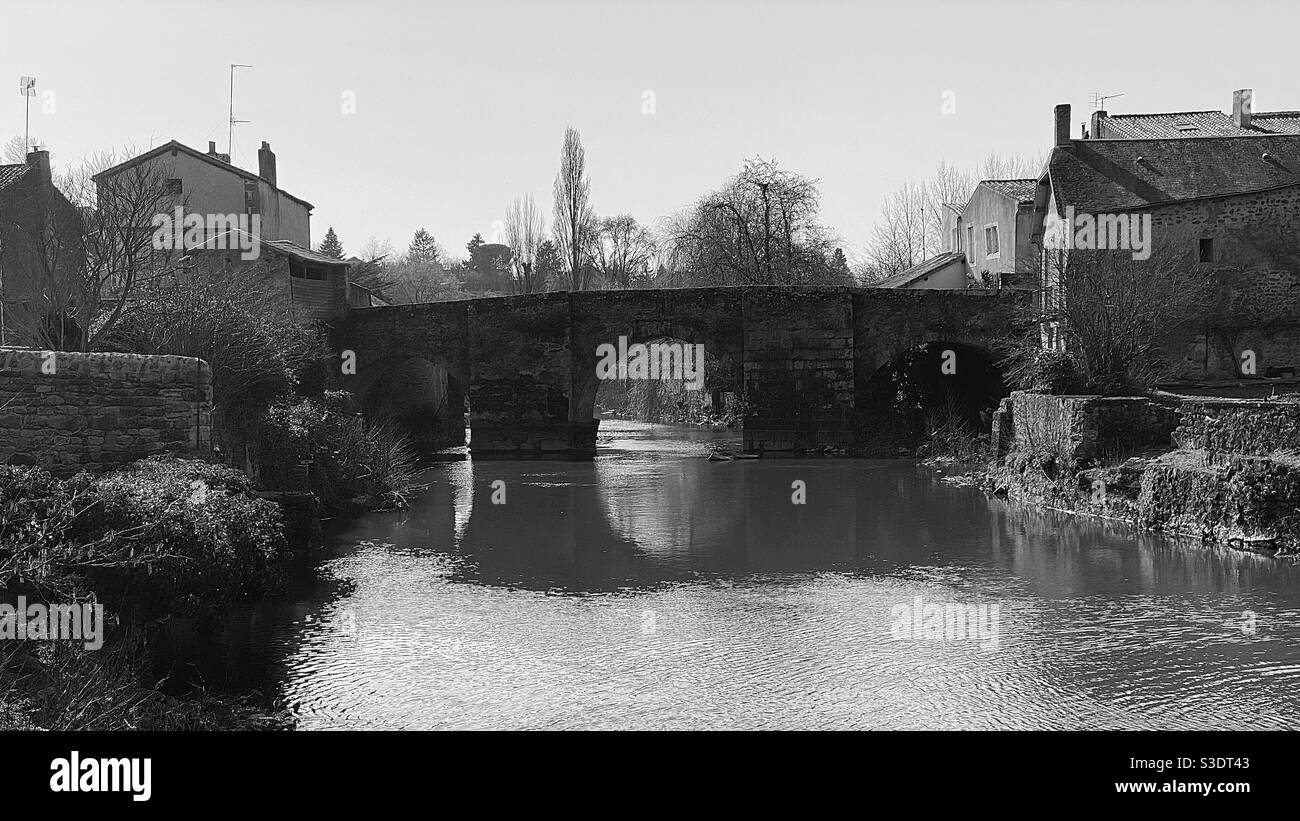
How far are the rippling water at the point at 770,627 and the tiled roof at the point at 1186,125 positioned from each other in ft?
72.9

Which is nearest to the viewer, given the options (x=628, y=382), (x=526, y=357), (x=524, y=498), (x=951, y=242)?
(x=524, y=498)

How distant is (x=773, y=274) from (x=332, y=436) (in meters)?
23.0

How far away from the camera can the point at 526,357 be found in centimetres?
2861

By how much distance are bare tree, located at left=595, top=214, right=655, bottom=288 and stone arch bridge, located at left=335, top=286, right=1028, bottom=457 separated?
22942 millimetres

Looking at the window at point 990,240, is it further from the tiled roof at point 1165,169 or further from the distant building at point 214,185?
the distant building at point 214,185

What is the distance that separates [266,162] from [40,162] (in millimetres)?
8911

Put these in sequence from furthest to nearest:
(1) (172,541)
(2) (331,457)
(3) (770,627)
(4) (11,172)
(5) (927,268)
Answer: (5) (927,268) < (4) (11,172) < (2) (331,457) < (3) (770,627) < (1) (172,541)

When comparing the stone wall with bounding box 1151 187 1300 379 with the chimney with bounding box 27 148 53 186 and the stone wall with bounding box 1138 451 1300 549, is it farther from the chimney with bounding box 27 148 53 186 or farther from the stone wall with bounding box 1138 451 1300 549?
the chimney with bounding box 27 148 53 186

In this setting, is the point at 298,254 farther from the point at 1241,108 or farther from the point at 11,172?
the point at 1241,108

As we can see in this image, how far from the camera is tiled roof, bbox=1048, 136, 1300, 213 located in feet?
86.8

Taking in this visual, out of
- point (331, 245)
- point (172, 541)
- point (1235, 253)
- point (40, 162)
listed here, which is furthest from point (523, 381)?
point (331, 245)

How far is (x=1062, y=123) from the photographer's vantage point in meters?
29.3

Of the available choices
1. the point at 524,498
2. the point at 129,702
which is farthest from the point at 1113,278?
the point at 129,702
